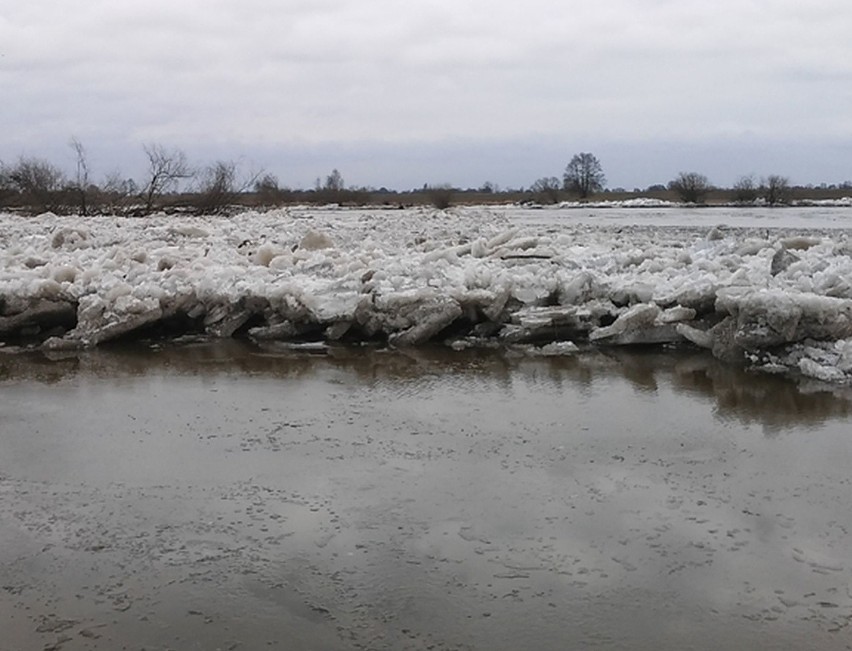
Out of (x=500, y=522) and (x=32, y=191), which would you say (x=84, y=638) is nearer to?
(x=500, y=522)

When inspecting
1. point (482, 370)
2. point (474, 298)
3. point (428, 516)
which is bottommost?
point (428, 516)

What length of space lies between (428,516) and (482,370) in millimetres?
3212

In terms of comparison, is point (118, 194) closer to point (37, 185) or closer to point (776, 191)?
point (37, 185)

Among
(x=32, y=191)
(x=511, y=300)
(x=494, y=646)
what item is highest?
(x=32, y=191)

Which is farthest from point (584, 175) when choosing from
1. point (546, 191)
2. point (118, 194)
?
point (118, 194)

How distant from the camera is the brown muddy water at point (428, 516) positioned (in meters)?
3.08

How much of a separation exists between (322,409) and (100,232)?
34.0 ft

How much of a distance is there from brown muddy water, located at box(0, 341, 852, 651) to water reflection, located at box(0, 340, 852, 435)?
2.2 inches

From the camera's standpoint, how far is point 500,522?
390 centimetres

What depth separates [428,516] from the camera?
3977mm

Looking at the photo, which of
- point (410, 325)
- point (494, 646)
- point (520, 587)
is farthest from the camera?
point (410, 325)

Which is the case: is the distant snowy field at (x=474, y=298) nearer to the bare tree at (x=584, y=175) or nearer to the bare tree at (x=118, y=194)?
the bare tree at (x=118, y=194)

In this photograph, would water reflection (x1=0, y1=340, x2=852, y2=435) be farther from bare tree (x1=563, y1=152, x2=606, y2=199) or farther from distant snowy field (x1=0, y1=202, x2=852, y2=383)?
bare tree (x1=563, y1=152, x2=606, y2=199)

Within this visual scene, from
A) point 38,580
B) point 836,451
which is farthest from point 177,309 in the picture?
point 836,451
